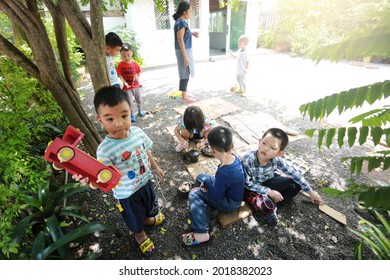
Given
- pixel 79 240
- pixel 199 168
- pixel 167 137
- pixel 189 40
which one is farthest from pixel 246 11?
pixel 79 240

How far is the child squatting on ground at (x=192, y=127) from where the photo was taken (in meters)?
3.29

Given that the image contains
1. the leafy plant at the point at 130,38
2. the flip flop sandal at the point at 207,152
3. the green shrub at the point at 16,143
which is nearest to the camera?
the green shrub at the point at 16,143

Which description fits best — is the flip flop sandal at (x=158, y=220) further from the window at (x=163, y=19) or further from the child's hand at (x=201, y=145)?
the window at (x=163, y=19)

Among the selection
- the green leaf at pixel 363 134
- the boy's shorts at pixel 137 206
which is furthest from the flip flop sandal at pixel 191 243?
the green leaf at pixel 363 134

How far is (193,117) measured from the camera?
10.7 ft

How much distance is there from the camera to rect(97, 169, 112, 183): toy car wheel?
143cm

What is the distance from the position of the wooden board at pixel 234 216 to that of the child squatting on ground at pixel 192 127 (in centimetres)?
133

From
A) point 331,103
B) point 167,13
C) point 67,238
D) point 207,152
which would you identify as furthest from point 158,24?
point 331,103

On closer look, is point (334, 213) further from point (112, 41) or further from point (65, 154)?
point (112, 41)

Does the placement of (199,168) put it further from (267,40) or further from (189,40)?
(267,40)

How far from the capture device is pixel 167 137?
418 centimetres

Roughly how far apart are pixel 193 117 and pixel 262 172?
4.44ft

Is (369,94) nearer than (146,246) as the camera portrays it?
Yes

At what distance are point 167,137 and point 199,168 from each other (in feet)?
3.85
